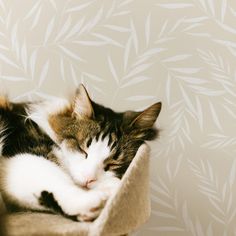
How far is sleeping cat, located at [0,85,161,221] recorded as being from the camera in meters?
1.00

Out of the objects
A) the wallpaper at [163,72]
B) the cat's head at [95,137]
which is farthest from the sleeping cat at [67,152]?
the wallpaper at [163,72]

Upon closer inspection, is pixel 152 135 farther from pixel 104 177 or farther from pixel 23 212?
pixel 23 212

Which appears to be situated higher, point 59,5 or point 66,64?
point 59,5

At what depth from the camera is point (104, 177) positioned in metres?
1.11

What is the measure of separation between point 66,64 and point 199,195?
0.71 m

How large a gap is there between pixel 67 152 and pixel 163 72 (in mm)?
661

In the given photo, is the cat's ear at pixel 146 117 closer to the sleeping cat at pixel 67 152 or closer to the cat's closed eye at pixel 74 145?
the sleeping cat at pixel 67 152

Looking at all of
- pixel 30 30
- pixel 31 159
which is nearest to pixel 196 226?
pixel 31 159

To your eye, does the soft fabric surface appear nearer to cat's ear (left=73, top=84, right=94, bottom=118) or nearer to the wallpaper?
cat's ear (left=73, top=84, right=94, bottom=118)

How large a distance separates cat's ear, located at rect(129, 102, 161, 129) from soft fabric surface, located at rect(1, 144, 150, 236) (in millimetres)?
176

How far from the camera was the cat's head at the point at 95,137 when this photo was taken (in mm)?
1104

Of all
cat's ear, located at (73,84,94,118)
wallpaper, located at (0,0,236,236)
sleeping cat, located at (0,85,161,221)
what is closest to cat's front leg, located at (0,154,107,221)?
sleeping cat, located at (0,85,161,221)

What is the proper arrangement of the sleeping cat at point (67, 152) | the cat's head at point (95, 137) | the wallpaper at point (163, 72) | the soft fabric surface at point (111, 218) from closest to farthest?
the soft fabric surface at point (111, 218) < the sleeping cat at point (67, 152) < the cat's head at point (95, 137) < the wallpaper at point (163, 72)

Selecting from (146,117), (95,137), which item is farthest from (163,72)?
(95,137)
